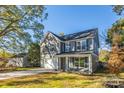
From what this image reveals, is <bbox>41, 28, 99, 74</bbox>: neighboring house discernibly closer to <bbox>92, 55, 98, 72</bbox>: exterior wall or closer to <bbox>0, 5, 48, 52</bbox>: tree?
<bbox>92, 55, 98, 72</bbox>: exterior wall

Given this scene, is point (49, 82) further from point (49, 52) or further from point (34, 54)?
point (49, 52)

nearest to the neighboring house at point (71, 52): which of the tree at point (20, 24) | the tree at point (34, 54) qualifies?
the tree at point (34, 54)

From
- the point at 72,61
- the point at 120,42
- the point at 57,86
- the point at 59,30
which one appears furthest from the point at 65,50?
the point at 57,86

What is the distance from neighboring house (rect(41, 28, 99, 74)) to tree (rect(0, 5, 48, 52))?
1124 mm

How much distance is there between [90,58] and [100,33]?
2.43 m

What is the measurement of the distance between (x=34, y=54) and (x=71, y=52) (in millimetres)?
3709

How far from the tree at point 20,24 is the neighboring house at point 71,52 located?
3.69ft

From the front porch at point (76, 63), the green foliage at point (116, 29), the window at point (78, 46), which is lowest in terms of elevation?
the front porch at point (76, 63)

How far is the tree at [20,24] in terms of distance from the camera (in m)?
13.0

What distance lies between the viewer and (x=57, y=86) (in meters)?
10.7

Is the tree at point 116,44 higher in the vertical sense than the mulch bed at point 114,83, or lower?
higher

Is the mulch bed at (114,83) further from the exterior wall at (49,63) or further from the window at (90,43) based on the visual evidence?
the window at (90,43)

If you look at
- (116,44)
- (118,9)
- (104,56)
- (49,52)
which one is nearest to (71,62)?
(49,52)

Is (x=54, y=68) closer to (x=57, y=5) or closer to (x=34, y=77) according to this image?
(x=34, y=77)
